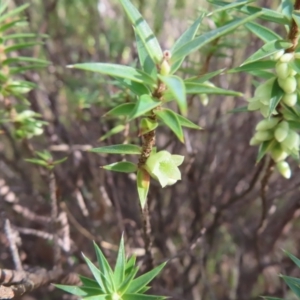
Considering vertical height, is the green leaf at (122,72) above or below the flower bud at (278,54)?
above

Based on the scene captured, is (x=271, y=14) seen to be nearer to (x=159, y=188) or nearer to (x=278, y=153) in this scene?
(x=278, y=153)

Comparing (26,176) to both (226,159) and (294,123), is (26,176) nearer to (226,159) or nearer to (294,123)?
(226,159)

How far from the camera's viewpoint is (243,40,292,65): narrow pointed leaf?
548 mm

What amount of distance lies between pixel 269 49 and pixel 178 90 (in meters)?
0.21

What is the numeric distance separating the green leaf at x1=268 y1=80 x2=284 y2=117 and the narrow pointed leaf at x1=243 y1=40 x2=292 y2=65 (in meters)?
0.05

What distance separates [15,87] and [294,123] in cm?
45

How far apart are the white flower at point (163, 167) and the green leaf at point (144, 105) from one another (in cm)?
9

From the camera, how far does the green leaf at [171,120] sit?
463 mm

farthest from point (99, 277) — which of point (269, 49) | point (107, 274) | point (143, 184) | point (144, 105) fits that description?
point (269, 49)

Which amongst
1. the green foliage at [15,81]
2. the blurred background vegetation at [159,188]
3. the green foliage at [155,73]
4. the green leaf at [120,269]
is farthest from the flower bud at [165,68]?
the blurred background vegetation at [159,188]

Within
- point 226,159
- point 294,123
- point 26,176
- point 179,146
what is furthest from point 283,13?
point 26,176

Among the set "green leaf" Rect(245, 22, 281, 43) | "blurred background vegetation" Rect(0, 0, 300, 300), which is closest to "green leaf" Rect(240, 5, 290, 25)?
"green leaf" Rect(245, 22, 281, 43)

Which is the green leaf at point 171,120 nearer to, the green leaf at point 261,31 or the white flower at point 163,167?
the white flower at point 163,167

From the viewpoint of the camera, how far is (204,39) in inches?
17.7
